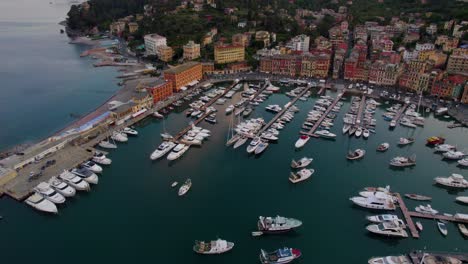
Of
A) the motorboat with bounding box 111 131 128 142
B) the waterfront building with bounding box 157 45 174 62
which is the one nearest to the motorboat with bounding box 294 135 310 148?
the motorboat with bounding box 111 131 128 142

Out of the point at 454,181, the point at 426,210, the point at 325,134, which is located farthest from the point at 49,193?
the point at 454,181

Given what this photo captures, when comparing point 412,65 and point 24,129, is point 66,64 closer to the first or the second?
point 24,129

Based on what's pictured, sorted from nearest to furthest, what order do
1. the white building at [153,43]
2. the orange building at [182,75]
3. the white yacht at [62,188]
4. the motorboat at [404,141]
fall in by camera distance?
1. the white yacht at [62,188]
2. the motorboat at [404,141]
3. the orange building at [182,75]
4. the white building at [153,43]

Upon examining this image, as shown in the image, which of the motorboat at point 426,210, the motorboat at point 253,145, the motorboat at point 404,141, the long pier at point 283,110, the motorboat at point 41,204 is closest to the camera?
the motorboat at point 426,210

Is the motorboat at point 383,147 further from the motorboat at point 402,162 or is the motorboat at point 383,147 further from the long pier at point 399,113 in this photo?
the long pier at point 399,113

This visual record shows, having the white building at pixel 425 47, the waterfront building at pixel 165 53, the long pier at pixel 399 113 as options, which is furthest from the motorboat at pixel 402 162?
the waterfront building at pixel 165 53

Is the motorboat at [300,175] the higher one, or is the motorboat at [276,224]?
the motorboat at [300,175]

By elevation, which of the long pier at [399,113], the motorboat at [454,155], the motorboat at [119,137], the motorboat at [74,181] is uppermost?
the long pier at [399,113]
